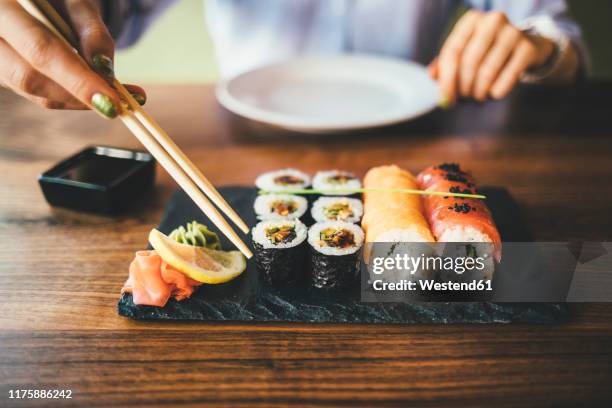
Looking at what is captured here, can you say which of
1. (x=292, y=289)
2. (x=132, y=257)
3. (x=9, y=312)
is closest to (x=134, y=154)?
(x=132, y=257)

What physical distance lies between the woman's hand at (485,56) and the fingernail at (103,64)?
4.68 ft

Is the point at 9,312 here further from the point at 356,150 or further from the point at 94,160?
the point at 356,150

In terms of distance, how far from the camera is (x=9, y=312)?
116cm

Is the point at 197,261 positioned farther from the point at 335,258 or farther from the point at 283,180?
the point at 283,180

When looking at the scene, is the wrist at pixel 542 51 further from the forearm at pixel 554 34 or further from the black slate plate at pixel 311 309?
the black slate plate at pixel 311 309

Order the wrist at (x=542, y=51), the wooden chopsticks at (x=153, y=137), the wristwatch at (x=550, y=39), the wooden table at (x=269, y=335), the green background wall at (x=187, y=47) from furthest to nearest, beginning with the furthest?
the green background wall at (x=187, y=47), the wristwatch at (x=550, y=39), the wrist at (x=542, y=51), the wooden chopsticks at (x=153, y=137), the wooden table at (x=269, y=335)

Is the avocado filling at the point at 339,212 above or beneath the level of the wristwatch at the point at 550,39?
beneath

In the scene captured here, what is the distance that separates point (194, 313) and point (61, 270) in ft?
1.46

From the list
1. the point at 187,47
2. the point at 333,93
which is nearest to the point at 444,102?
the point at 333,93

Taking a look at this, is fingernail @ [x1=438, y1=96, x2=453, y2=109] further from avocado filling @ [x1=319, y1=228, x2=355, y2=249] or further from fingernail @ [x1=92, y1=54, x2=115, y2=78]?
fingernail @ [x1=92, y1=54, x2=115, y2=78]

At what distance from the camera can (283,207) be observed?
1.47 meters

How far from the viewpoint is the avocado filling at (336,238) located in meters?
1.26

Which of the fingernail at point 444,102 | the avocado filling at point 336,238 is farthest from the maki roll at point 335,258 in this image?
the fingernail at point 444,102

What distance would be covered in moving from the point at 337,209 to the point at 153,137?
0.59 metres
